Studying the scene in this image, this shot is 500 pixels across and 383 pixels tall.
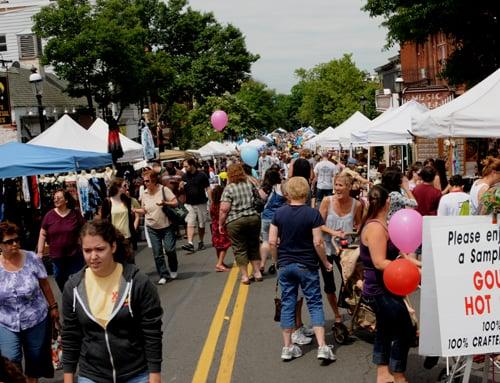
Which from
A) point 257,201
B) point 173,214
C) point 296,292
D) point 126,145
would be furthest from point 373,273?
point 126,145

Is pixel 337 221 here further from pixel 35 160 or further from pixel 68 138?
pixel 68 138

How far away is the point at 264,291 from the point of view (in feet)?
36.1

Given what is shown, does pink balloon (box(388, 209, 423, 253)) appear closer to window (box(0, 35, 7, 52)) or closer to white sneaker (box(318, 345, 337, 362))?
white sneaker (box(318, 345, 337, 362))

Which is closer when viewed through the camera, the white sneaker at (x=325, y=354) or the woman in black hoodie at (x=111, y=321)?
the woman in black hoodie at (x=111, y=321)

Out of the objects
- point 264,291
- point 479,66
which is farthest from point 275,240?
point 479,66

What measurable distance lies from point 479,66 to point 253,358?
16.7 metres

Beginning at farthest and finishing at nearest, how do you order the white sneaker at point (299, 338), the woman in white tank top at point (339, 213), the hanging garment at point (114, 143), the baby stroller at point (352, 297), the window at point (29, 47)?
the window at point (29, 47) → the hanging garment at point (114, 143) → the woman in white tank top at point (339, 213) → the white sneaker at point (299, 338) → the baby stroller at point (352, 297)

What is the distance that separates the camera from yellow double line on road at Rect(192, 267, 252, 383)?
7.18m

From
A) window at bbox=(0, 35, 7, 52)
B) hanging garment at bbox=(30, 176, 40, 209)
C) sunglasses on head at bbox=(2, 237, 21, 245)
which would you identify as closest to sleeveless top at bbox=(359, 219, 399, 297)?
sunglasses on head at bbox=(2, 237, 21, 245)

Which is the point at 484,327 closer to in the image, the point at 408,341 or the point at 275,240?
the point at 408,341

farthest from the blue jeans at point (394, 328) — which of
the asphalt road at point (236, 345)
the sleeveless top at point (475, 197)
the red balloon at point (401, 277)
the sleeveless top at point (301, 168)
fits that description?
the sleeveless top at point (301, 168)

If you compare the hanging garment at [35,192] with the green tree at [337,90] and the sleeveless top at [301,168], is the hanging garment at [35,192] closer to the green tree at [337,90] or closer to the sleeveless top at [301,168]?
the sleeveless top at [301,168]

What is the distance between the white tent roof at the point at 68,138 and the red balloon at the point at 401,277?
543 inches

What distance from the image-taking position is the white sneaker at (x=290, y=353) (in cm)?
731
